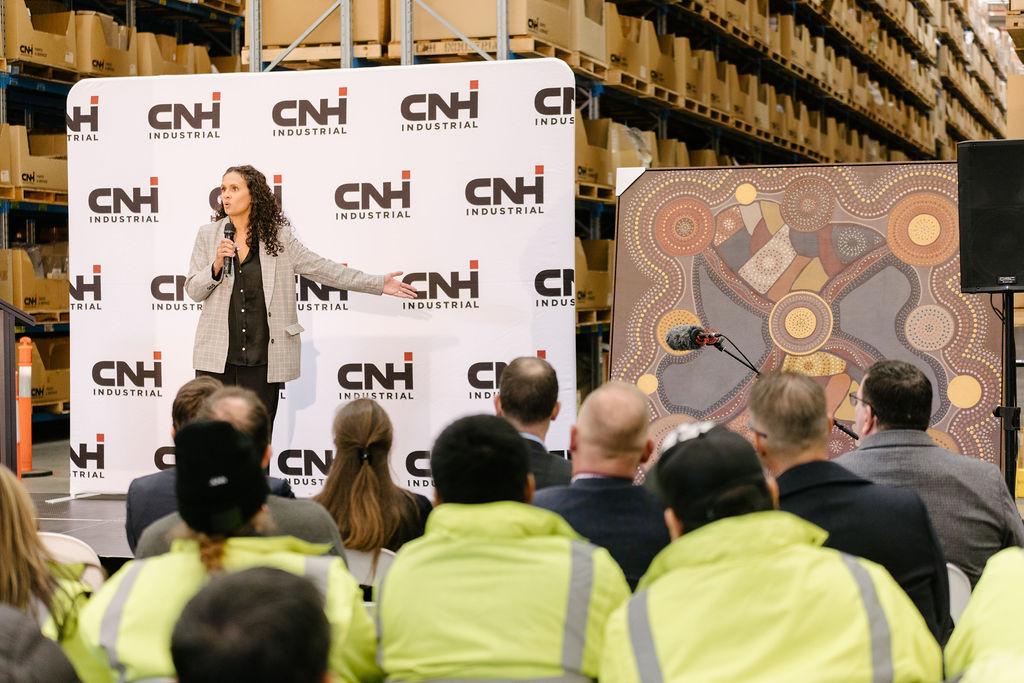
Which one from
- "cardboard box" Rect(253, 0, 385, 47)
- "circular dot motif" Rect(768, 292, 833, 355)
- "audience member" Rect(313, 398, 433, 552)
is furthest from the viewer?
"cardboard box" Rect(253, 0, 385, 47)

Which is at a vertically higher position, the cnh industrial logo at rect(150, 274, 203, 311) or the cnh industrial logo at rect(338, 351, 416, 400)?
the cnh industrial logo at rect(150, 274, 203, 311)

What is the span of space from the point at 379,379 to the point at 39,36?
4659mm

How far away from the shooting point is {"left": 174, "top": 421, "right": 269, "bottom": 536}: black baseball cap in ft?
8.30

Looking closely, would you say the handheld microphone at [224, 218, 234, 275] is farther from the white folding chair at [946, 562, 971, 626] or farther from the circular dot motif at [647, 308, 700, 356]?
the white folding chair at [946, 562, 971, 626]

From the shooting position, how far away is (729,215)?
22.4 ft

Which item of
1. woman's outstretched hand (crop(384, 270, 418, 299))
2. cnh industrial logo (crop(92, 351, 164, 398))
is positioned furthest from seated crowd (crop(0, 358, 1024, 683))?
cnh industrial logo (crop(92, 351, 164, 398))

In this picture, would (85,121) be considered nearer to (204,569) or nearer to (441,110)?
(441,110)

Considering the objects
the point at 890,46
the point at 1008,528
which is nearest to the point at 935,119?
the point at 890,46

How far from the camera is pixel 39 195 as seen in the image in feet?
32.8

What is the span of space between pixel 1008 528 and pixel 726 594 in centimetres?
173

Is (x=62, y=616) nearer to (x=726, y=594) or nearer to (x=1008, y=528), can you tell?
(x=726, y=594)

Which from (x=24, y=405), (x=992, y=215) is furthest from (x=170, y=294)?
(x=992, y=215)

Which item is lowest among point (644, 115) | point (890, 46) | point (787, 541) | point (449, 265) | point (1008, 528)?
point (1008, 528)

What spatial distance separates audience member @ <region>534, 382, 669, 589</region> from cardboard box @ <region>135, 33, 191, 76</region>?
8.28 m
